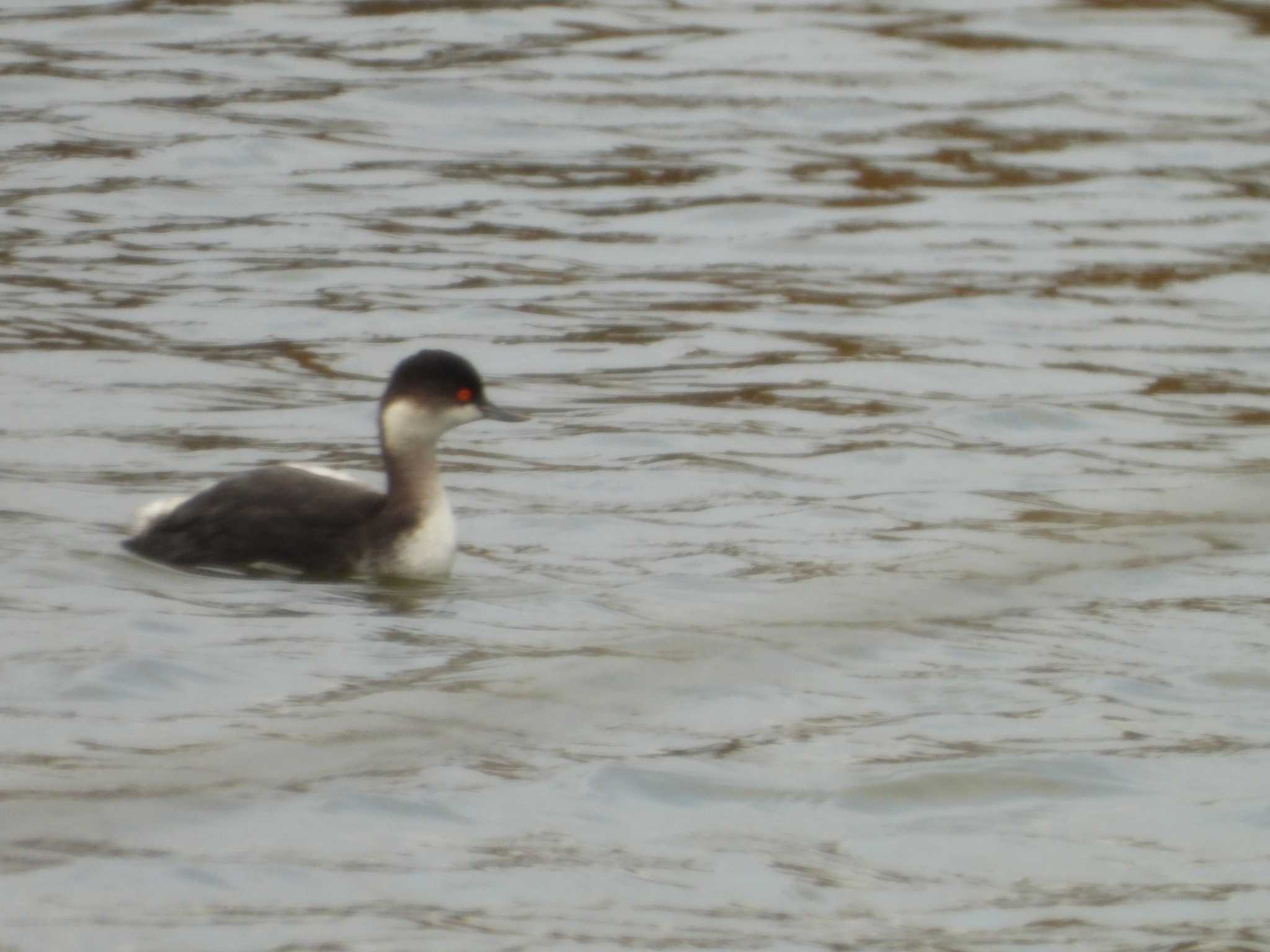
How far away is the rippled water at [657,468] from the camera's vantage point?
253 inches

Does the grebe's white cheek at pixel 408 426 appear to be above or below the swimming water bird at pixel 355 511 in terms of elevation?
above

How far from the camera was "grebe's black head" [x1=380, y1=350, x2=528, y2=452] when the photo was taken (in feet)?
30.0

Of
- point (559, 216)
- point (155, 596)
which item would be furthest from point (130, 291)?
point (155, 596)

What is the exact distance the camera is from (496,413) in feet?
30.3

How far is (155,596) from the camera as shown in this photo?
8641mm

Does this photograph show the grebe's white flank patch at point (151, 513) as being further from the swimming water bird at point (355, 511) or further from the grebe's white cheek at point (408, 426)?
the grebe's white cheek at point (408, 426)

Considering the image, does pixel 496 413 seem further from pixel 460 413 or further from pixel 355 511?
pixel 355 511

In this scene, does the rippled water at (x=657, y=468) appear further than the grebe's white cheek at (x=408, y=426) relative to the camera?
No

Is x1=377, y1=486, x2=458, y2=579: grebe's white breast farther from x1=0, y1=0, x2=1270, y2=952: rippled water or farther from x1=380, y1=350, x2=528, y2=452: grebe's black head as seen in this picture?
x1=380, y1=350, x2=528, y2=452: grebe's black head

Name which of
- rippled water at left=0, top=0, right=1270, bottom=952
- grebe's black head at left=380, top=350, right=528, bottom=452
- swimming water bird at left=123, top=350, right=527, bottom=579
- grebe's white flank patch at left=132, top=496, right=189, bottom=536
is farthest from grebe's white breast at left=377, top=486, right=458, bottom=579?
grebe's white flank patch at left=132, top=496, right=189, bottom=536

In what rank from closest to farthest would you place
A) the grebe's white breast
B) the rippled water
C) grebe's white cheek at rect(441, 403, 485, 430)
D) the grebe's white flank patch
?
the rippled water
the grebe's white breast
the grebe's white flank patch
grebe's white cheek at rect(441, 403, 485, 430)

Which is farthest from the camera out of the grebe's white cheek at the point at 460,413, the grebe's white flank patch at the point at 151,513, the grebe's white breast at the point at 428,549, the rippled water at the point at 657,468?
the grebe's white cheek at the point at 460,413

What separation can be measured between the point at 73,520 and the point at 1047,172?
7971mm

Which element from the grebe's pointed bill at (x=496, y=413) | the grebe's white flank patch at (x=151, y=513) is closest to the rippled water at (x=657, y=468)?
the grebe's white flank patch at (x=151, y=513)
